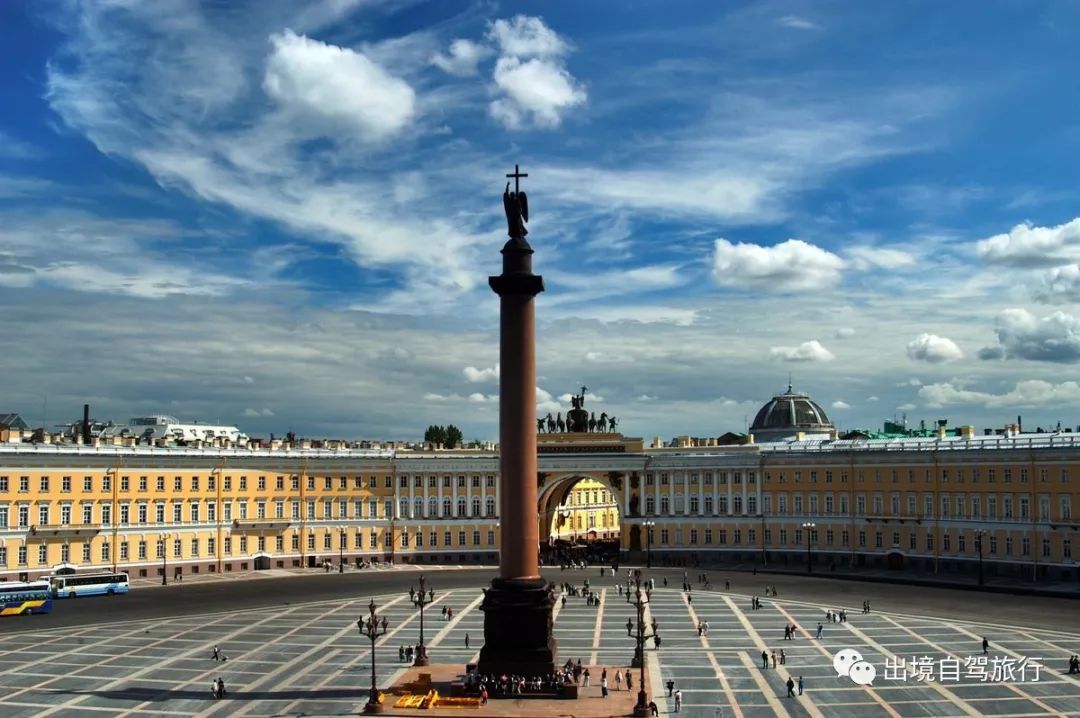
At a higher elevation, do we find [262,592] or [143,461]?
[143,461]

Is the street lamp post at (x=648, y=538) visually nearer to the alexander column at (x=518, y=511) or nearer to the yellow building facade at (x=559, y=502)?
the yellow building facade at (x=559, y=502)

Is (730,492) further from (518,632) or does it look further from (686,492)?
(518,632)

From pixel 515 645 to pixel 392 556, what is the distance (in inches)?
2207

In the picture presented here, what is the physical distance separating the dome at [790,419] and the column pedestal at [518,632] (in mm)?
75970

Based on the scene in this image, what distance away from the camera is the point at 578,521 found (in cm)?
12212

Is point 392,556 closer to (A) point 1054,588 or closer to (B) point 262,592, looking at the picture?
(B) point 262,592

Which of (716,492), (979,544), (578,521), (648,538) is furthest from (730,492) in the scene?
(578,521)

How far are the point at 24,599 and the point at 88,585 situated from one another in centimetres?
909

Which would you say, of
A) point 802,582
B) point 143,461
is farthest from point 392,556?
point 802,582

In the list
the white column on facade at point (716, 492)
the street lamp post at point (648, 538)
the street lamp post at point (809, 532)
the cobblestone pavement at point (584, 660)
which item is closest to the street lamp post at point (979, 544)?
the cobblestone pavement at point (584, 660)

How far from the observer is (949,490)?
80188 millimetres

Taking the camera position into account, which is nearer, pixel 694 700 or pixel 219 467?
pixel 694 700

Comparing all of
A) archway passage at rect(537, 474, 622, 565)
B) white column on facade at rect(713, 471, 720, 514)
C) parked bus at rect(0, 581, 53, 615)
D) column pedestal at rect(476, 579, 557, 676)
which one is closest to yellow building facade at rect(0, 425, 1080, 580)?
white column on facade at rect(713, 471, 720, 514)

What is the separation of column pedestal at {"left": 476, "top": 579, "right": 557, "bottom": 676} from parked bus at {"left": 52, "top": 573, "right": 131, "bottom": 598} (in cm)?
4090
